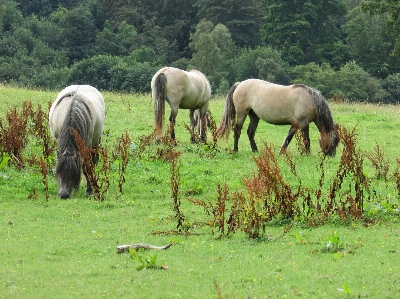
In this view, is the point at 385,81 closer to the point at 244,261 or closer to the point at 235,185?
the point at 235,185

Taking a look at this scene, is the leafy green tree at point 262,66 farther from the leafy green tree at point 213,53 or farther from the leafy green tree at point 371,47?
the leafy green tree at point 371,47

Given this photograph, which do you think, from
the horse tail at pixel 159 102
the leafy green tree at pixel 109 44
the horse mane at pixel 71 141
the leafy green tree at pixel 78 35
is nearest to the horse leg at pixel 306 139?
the horse tail at pixel 159 102

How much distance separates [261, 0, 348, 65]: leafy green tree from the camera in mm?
60594

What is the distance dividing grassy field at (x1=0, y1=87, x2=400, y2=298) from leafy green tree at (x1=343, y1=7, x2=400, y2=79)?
48480 millimetres

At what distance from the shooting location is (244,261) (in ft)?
23.1

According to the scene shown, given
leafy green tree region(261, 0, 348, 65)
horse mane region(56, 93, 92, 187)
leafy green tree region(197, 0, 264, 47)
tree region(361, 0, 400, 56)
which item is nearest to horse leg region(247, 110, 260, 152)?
horse mane region(56, 93, 92, 187)

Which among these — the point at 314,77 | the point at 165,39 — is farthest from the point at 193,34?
the point at 314,77

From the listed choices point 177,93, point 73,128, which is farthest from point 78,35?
point 73,128

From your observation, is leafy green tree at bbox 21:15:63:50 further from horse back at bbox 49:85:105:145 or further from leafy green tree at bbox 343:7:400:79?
horse back at bbox 49:85:105:145

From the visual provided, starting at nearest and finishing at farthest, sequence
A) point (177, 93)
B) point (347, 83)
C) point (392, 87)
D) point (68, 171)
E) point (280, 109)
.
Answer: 1. point (68, 171)
2. point (280, 109)
3. point (177, 93)
4. point (347, 83)
5. point (392, 87)

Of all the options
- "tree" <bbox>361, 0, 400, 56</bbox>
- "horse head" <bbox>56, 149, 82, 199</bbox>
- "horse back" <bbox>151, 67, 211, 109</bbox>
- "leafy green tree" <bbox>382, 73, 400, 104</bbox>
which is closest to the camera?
"horse head" <bbox>56, 149, 82, 199</bbox>

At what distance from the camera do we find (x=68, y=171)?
10000 millimetres

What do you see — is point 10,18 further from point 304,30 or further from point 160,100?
point 160,100

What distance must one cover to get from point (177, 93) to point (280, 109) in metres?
2.58
